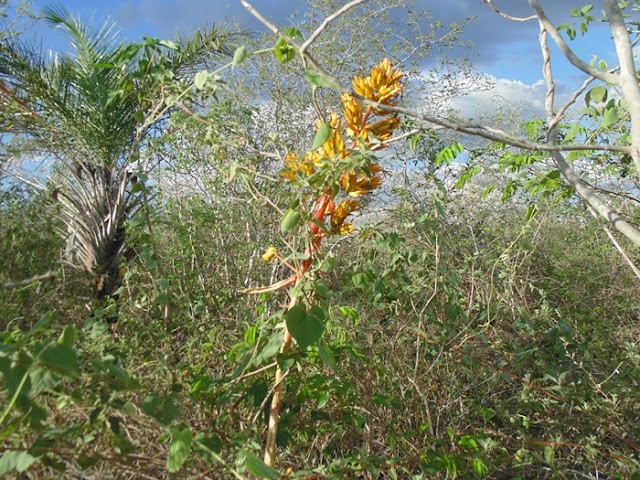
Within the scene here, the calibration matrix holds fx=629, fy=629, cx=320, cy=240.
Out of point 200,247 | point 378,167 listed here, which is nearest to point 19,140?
point 200,247

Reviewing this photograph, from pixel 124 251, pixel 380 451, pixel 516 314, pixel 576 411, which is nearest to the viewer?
pixel 380 451

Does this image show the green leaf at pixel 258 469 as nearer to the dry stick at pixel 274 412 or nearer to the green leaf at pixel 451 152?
the dry stick at pixel 274 412

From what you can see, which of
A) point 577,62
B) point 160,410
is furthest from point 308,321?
point 577,62

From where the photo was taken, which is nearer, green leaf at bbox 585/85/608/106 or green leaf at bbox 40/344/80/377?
green leaf at bbox 40/344/80/377

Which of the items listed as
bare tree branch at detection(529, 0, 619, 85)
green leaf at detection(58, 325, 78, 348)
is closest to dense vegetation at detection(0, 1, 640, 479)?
green leaf at detection(58, 325, 78, 348)

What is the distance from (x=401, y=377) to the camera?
2096 millimetres

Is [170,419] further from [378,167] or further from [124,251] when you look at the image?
[124,251]

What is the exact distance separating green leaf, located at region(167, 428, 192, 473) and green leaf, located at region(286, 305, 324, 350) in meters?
0.24

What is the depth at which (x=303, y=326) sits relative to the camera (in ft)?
3.68

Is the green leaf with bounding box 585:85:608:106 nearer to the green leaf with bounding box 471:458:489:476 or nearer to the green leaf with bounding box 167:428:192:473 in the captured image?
the green leaf with bounding box 471:458:489:476

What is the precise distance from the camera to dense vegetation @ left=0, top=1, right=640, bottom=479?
1.18 m

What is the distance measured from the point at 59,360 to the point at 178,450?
0.27m

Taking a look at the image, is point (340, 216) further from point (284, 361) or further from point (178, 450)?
point (178, 450)

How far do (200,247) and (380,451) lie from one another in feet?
6.28
